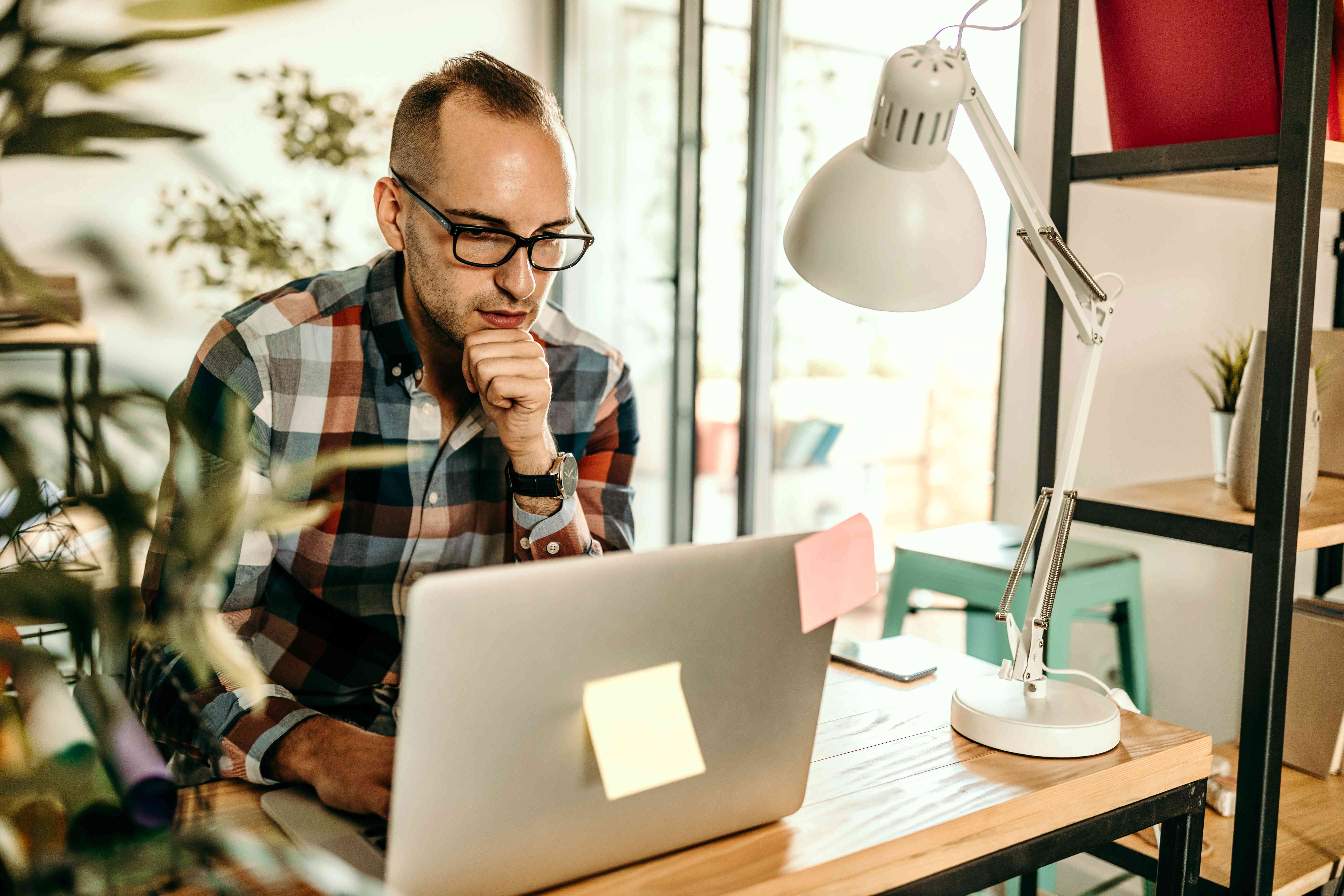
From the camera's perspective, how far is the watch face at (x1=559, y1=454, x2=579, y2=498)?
1253mm

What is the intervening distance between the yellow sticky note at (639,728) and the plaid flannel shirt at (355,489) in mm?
571

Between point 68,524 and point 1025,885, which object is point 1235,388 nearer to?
point 1025,885

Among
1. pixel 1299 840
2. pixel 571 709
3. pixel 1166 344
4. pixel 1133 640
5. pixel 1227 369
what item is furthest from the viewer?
pixel 1166 344

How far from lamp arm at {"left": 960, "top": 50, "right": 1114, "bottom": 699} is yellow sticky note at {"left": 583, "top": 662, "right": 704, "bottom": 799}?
413 mm

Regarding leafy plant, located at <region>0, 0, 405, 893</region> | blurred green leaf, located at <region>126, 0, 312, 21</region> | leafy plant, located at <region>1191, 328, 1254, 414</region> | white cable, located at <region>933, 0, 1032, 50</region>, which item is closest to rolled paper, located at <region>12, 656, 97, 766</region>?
leafy plant, located at <region>0, 0, 405, 893</region>

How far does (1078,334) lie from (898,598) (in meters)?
0.95

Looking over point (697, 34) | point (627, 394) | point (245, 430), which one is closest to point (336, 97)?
point (697, 34)

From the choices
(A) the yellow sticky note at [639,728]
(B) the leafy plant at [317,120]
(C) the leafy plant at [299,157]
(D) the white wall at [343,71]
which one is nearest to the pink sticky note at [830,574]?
(A) the yellow sticky note at [639,728]

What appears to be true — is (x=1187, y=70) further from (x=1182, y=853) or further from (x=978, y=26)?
(x=1182, y=853)

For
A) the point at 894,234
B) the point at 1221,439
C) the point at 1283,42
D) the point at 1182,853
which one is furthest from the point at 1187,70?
the point at 1182,853

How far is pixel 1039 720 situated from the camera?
93 centimetres

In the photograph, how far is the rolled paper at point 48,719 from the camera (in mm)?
333

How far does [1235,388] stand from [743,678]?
1.17 meters

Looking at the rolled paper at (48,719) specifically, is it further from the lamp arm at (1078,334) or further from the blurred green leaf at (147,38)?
the lamp arm at (1078,334)
